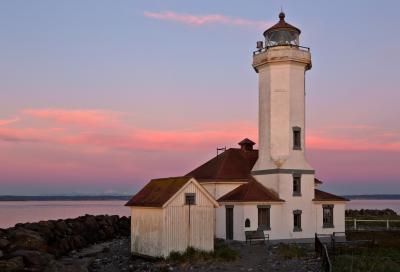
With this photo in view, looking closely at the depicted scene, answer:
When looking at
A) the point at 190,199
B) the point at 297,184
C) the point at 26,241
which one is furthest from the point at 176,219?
the point at 297,184

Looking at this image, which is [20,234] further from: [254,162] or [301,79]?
[301,79]

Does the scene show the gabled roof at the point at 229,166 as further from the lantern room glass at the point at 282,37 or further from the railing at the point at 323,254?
the railing at the point at 323,254

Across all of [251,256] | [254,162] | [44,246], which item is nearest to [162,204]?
[251,256]

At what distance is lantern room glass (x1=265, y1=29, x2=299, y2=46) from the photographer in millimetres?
31812

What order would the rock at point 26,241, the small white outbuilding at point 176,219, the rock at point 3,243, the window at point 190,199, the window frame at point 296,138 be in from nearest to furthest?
the small white outbuilding at point 176,219 → the window at point 190,199 → the rock at point 3,243 → the rock at point 26,241 → the window frame at point 296,138

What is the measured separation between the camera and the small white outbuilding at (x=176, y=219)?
23.2 meters

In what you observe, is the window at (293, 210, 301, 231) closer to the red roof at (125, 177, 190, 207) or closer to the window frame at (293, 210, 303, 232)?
the window frame at (293, 210, 303, 232)

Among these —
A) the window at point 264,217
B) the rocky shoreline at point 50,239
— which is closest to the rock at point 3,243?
the rocky shoreline at point 50,239

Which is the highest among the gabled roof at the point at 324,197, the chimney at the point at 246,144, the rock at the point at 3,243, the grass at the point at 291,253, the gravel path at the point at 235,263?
the chimney at the point at 246,144

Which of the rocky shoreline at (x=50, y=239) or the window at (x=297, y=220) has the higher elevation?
the window at (x=297, y=220)

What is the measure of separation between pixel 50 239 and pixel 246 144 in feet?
42.5

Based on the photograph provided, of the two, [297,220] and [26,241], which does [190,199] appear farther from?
[297,220]

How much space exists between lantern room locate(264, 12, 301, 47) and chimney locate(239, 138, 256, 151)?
Result: 6230mm

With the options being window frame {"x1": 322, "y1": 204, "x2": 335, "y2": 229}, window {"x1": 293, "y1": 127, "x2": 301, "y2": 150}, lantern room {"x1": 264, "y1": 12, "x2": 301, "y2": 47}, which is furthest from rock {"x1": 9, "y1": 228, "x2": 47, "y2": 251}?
lantern room {"x1": 264, "y1": 12, "x2": 301, "y2": 47}
